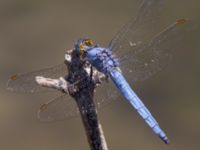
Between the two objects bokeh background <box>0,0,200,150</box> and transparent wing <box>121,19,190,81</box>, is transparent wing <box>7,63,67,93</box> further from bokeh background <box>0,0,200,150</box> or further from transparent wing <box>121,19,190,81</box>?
bokeh background <box>0,0,200,150</box>

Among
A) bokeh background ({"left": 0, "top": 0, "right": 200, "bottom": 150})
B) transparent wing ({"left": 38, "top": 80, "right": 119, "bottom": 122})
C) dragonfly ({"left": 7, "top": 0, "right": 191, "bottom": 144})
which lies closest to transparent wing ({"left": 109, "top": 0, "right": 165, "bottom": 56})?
dragonfly ({"left": 7, "top": 0, "right": 191, "bottom": 144})

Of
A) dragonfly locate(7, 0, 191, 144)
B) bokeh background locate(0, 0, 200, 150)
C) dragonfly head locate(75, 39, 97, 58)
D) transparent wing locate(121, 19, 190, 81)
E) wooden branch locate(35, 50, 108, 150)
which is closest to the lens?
wooden branch locate(35, 50, 108, 150)

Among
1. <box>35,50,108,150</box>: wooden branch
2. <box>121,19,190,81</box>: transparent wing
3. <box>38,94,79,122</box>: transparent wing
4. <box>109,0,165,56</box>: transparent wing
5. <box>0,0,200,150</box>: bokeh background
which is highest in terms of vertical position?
<box>0,0,200,150</box>: bokeh background

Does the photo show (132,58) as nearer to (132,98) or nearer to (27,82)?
(132,98)

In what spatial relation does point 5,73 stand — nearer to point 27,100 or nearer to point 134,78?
point 27,100

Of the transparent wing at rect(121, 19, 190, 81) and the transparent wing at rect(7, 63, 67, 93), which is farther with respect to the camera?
the transparent wing at rect(121, 19, 190, 81)

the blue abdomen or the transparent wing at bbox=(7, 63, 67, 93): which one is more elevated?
the transparent wing at bbox=(7, 63, 67, 93)

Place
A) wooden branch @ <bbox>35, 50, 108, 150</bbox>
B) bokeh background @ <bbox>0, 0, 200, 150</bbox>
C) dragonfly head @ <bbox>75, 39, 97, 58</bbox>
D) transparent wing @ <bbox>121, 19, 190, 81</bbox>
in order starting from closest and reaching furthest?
wooden branch @ <bbox>35, 50, 108, 150</bbox>, dragonfly head @ <bbox>75, 39, 97, 58</bbox>, transparent wing @ <bbox>121, 19, 190, 81</bbox>, bokeh background @ <bbox>0, 0, 200, 150</bbox>

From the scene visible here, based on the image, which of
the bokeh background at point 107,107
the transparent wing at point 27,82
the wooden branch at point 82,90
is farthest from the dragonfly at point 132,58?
the bokeh background at point 107,107

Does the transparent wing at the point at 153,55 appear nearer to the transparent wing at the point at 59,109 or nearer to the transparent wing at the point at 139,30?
the transparent wing at the point at 139,30
